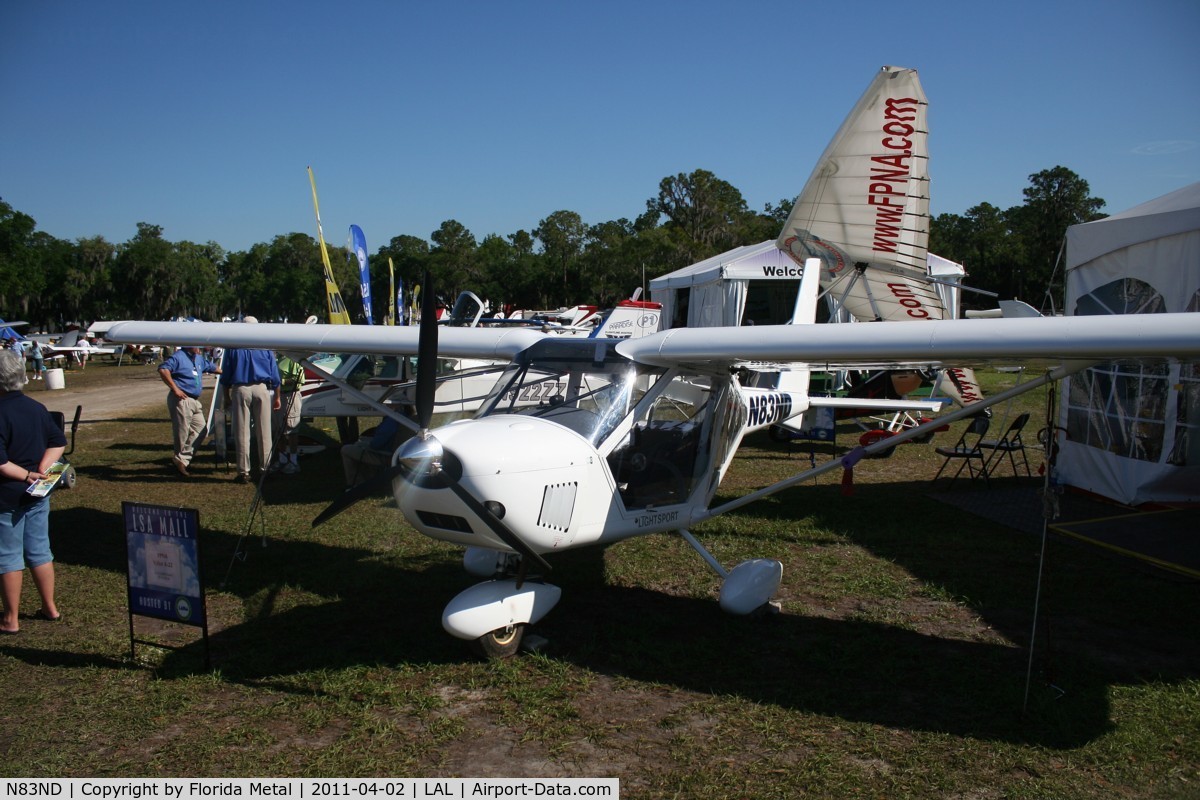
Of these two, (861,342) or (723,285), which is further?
(723,285)

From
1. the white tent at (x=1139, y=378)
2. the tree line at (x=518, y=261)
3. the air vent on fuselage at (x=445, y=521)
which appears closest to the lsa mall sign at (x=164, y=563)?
the air vent on fuselage at (x=445, y=521)

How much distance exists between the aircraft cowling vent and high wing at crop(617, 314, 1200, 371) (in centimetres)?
126

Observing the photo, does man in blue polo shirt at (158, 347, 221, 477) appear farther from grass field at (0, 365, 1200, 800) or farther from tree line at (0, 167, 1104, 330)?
Result: tree line at (0, 167, 1104, 330)

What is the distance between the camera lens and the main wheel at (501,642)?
15.6ft

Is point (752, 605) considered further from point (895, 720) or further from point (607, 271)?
point (607, 271)

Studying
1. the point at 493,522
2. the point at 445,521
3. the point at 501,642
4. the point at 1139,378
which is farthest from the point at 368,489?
the point at 1139,378

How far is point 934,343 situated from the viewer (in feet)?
15.6

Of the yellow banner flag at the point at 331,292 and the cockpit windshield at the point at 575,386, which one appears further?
the yellow banner flag at the point at 331,292

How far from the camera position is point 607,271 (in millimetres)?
68375

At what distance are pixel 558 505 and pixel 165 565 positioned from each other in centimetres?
236

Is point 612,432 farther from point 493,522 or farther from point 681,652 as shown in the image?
point 681,652

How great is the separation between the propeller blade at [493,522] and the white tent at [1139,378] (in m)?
6.02

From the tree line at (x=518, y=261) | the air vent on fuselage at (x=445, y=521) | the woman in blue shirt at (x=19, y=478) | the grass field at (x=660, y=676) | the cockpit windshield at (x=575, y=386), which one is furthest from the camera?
the tree line at (x=518, y=261)

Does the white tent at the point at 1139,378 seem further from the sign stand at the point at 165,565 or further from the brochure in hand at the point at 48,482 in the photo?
the brochure in hand at the point at 48,482
